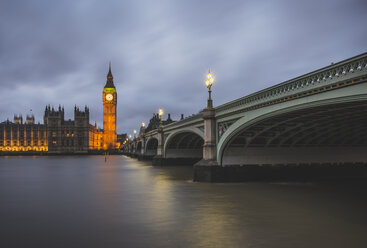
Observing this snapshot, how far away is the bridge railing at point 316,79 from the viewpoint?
39.2 ft

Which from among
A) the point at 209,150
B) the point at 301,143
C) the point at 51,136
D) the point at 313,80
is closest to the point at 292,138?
the point at 301,143

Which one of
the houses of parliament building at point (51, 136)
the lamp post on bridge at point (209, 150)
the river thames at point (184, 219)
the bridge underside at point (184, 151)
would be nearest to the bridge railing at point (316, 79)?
the lamp post on bridge at point (209, 150)

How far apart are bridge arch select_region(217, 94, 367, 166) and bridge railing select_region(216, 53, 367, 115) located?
0.84 metres

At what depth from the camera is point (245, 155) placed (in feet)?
87.0

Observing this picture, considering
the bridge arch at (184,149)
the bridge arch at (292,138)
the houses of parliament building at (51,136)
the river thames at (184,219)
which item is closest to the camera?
the river thames at (184,219)

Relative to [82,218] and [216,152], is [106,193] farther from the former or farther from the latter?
[216,152]

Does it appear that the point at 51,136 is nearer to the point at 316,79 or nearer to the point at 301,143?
the point at 301,143

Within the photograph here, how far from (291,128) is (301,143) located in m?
5.91

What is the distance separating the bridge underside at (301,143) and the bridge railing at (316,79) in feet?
8.96

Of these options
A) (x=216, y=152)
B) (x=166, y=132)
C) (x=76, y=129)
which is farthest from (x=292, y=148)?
(x=76, y=129)

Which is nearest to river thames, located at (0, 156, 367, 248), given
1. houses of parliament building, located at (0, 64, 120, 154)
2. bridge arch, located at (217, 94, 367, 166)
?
bridge arch, located at (217, 94, 367, 166)

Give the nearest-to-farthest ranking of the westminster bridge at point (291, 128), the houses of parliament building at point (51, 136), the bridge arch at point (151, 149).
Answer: the westminster bridge at point (291, 128), the bridge arch at point (151, 149), the houses of parliament building at point (51, 136)

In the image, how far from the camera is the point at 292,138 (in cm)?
2711

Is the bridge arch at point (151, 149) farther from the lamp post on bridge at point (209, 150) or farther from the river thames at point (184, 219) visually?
the river thames at point (184, 219)
